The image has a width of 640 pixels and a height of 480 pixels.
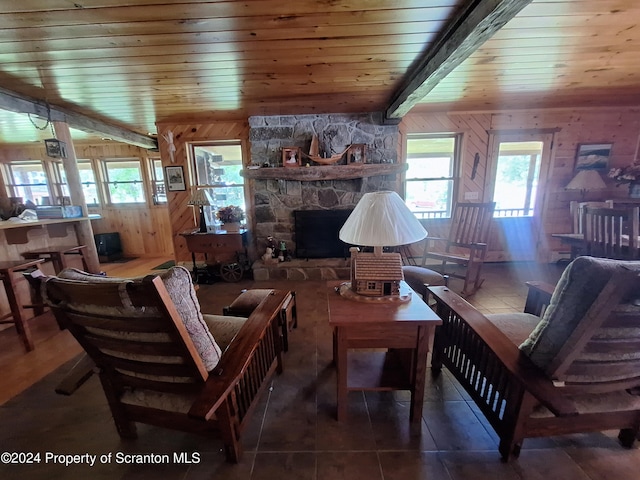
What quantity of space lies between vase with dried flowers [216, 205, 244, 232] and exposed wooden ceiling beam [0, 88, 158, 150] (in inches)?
74.8

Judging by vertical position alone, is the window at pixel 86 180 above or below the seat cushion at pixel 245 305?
above

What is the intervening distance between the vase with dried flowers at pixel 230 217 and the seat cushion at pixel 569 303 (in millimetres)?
3268

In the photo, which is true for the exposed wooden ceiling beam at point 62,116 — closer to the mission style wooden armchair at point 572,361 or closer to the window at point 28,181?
the window at point 28,181

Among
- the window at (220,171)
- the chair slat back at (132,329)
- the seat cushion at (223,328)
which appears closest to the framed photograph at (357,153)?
the window at (220,171)

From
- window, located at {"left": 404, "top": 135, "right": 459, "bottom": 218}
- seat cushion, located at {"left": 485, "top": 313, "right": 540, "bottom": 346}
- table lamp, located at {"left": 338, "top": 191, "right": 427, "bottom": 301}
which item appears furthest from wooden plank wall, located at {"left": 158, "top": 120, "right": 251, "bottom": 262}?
seat cushion, located at {"left": 485, "top": 313, "right": 540, "bottom": 346}

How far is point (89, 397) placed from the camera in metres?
1.52

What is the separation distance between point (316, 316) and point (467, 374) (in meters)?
1.38

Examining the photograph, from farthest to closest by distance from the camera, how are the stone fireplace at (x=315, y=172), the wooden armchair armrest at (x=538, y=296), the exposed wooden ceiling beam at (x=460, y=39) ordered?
the stone fireplace at (x=315, y=172)
the wooden armchair armrest at (x=538, y=296)
the exposed wooden ceiling beam at (x=460, y=39)

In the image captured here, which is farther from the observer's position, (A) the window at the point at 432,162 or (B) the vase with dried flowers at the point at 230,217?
(A) the window at the point at 432,162

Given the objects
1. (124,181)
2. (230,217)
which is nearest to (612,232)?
(230,217)

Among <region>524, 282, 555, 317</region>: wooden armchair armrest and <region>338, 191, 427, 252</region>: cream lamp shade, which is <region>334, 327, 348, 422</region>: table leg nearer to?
<region>338, 191, 427, 252</region>: cream lamp shade

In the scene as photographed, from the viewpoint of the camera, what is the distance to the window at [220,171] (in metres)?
3.95

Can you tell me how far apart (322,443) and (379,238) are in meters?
1.04

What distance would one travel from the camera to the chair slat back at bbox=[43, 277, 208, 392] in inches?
29.4
